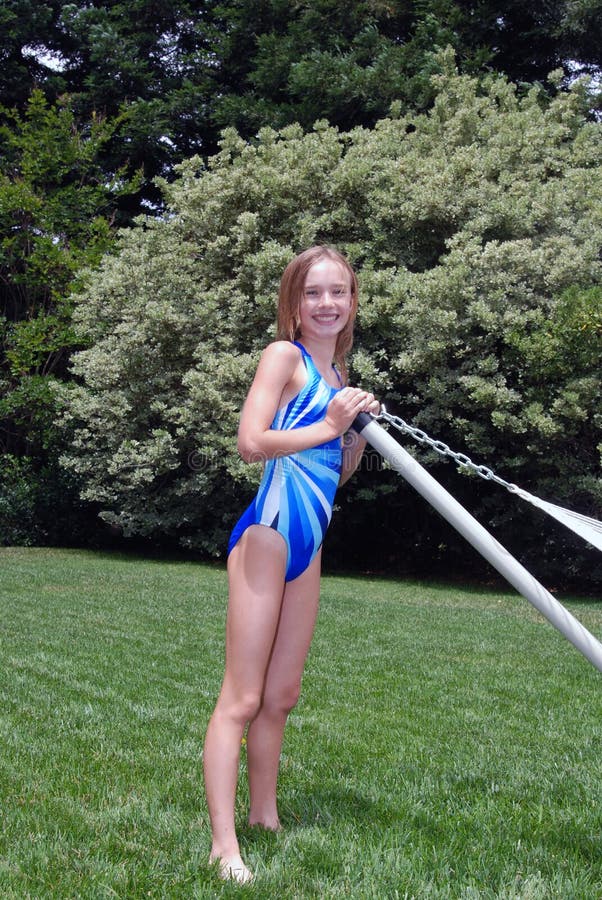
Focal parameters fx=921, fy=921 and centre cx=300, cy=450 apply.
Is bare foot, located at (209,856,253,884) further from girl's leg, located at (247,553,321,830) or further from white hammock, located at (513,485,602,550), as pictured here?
white hammock, located at (513,485,602,550)

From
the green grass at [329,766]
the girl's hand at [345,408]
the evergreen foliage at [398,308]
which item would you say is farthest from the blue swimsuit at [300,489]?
the evergreen foliage at [398,308]

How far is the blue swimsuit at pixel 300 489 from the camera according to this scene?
291 centimetres

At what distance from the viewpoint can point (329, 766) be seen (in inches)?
165

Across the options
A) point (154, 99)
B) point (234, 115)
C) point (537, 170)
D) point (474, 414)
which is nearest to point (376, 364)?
point (474, 414)

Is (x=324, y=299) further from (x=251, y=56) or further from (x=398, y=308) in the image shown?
(x=251, y=56)

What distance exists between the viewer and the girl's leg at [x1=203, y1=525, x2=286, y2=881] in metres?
2.80

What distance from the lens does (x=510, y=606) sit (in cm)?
1223

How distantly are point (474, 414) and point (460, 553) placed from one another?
11.9ft

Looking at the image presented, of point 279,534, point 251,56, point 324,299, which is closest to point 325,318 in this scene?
point 324,299

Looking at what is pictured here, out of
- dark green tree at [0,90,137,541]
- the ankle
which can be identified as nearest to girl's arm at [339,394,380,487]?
the ankle

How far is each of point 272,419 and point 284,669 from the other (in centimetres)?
82

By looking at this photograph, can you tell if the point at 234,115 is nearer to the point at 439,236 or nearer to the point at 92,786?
the point at 439,236

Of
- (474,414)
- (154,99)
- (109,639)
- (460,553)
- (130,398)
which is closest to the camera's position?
(109,639)

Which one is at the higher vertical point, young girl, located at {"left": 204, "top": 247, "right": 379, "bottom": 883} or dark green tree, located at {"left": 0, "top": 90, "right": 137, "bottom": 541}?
dark green tree, located at {"left": 0, "top": 90, "right": 137, "bottom": 541}
